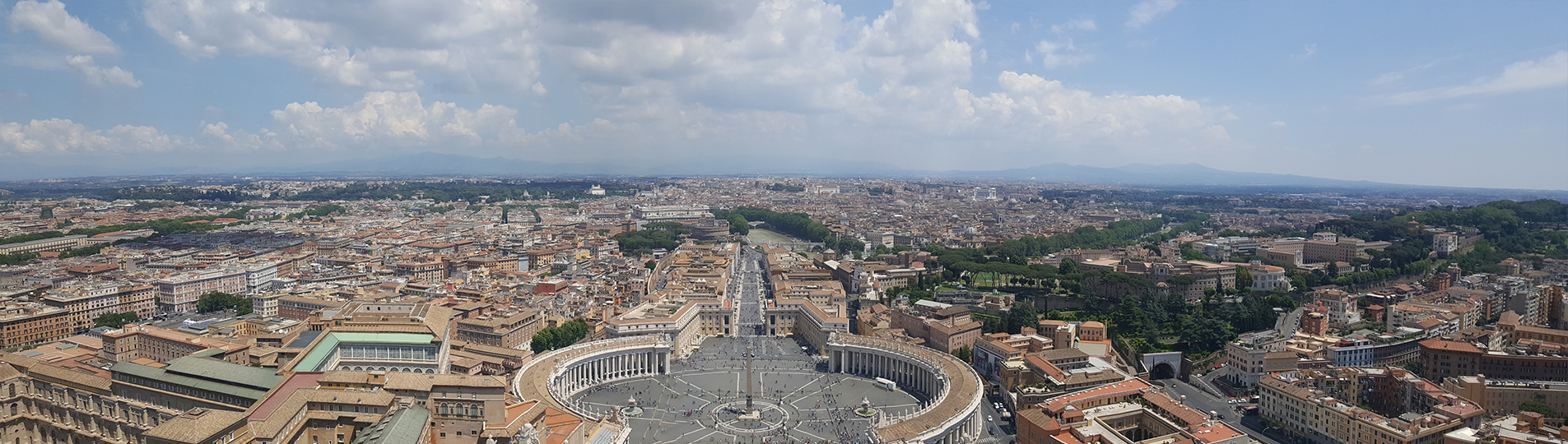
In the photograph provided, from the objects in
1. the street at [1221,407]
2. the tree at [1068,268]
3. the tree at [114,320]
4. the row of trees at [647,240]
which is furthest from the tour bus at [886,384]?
the row of trees at [647,240]

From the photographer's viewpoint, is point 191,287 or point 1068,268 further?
point 1068,268

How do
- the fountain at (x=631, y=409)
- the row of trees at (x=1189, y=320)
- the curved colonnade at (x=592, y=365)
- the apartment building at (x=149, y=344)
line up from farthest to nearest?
1. the row of trees at (x=1189, y=320)
2. the apartment building at (x=149, y=344)
3. the curved colonnade at (x=592, y=365)
4. the fountain at (x=631, y=409)

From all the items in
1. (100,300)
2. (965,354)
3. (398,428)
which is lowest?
(965,354)

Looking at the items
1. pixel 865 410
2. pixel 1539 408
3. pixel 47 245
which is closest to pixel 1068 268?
pixel 1539 408

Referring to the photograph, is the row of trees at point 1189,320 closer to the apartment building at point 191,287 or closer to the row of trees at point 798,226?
the row of trees at point 798,226

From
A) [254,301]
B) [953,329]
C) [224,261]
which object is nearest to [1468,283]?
[953,329]

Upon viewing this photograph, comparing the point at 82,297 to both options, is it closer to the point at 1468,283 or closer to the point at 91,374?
the point at 91,374

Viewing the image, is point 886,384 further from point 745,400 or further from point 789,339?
point 789,339
